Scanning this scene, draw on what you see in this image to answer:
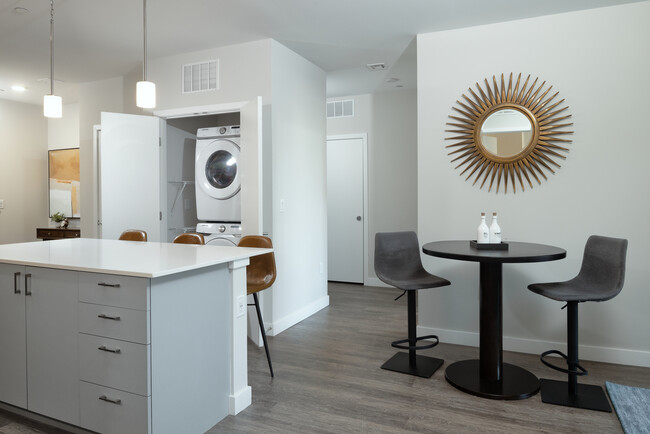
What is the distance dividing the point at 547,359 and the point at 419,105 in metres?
2.25

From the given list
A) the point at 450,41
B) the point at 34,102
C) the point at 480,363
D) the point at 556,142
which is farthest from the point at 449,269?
the point at 34,102

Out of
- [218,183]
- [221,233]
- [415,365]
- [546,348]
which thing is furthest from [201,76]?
[546,348]

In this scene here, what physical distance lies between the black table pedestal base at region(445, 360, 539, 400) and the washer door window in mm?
2570

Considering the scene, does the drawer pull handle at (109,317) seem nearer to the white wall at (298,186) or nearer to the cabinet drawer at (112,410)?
the cabinet drawer at (112,410)

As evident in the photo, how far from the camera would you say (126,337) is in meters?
1.96

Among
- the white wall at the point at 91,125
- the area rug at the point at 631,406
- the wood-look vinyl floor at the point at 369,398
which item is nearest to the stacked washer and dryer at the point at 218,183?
the wood-look vinyl floor at the point at 369,398

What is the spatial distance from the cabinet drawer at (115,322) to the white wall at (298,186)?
1951mm

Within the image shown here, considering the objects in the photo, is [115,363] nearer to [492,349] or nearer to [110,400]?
[110,400]

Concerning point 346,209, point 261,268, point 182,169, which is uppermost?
point 182,169

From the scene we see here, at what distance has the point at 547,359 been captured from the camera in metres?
3.30

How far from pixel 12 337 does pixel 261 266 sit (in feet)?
4.86

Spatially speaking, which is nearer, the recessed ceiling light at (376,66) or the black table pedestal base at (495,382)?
the black table pedestal base at (495,382)

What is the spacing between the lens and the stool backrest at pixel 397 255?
10.8ft

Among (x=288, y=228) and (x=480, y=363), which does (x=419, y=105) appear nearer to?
(x=288, y=228)
